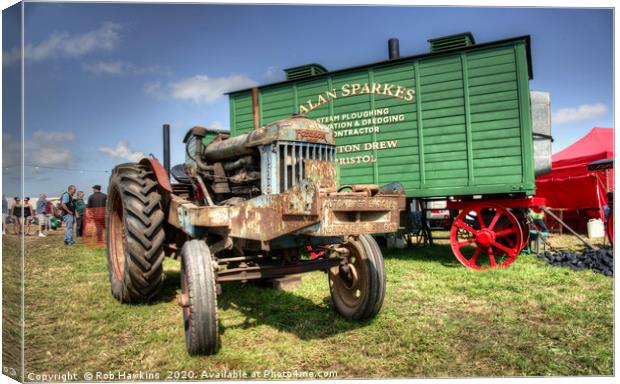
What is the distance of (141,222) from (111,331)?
0.88 meters

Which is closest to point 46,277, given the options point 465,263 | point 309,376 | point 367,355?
point 309,376

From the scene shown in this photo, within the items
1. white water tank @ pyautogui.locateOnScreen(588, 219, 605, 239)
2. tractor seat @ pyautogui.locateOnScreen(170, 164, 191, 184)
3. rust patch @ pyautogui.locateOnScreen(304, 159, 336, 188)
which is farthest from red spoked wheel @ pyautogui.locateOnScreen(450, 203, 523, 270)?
tractor seat @ pyautogui.locateOnScreen(170, 164, 191, 184)

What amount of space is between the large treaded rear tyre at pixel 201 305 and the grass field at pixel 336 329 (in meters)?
0.10

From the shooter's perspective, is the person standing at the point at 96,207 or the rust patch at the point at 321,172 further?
the person standing at the point at 96,207

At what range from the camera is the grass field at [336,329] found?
96.3 inches

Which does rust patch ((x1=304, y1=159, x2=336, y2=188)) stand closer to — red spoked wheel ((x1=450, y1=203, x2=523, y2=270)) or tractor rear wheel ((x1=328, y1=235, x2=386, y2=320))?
tractor rear wheel ((x1=328, y1=235, x2=386, y2=320))

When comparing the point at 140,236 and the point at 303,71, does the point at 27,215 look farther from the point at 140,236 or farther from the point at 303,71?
the point at 303,71

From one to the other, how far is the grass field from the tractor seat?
1226mm

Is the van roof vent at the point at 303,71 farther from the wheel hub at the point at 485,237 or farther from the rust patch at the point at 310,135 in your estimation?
the rust patch at the point at 310,135

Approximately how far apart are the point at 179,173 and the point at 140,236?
1645mm

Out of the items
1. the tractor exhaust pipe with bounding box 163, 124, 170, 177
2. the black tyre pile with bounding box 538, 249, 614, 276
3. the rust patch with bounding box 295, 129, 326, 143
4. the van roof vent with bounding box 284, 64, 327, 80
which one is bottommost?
the black tyre pile with bounding box 538, 249, 614, 276

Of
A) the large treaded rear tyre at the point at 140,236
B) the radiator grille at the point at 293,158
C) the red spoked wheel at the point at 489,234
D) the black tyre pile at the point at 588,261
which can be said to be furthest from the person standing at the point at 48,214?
the black tyre pile at the point at 588,261

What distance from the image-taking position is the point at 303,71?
23.0 feet

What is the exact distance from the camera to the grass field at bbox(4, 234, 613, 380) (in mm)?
2445
